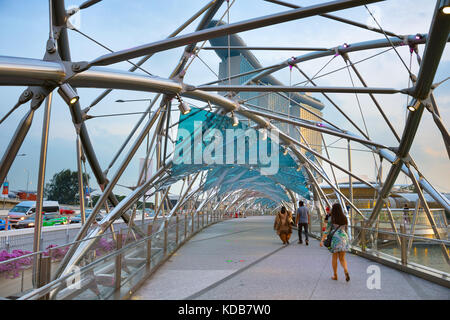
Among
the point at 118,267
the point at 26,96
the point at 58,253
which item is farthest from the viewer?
the point at 26,96

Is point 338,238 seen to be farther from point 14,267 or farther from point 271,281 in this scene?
point 14,267

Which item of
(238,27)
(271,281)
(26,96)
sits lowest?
(271,281)

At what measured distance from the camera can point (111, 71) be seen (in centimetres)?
926

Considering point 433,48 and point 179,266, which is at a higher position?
point 433,48

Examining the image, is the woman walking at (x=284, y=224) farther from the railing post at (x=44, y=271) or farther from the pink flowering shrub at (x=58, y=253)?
the railing post at (x=44, y=271)

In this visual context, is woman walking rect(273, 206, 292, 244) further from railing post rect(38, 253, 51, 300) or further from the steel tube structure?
railing post rect(38, 253, 51, 300)

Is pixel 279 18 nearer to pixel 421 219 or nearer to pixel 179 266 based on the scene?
pixel 179 266


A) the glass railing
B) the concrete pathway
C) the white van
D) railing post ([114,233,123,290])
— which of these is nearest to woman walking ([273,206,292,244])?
the glass railing

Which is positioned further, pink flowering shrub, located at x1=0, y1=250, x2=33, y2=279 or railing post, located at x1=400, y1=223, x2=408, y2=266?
railing post, located at x1=400, y1=223, x2=408, y2=266

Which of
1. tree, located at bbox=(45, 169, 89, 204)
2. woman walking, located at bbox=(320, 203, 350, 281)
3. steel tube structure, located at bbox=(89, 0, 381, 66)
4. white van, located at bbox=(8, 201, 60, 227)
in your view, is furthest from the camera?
tree, located at bbox=(45, 169, 89, 204)

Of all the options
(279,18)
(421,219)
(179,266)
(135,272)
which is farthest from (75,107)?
(421,219)

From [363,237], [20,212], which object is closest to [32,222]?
[20,212]
